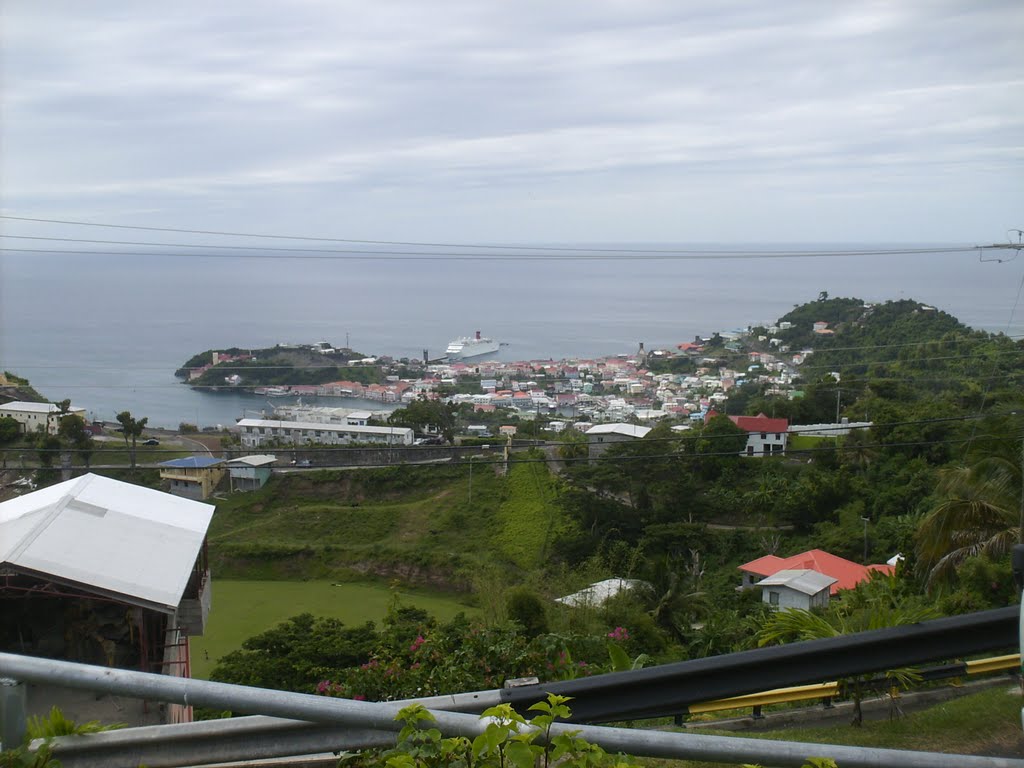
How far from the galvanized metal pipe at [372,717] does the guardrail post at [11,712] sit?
47 mm

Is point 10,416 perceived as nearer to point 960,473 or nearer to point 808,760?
point 960,473

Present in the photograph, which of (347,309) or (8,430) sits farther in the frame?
(347,309)

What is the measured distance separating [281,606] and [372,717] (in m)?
14.6

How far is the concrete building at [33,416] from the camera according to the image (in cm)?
1203

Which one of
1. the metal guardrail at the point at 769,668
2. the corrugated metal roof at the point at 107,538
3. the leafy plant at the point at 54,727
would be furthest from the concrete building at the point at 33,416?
the metal guardrail at the point at 769,668

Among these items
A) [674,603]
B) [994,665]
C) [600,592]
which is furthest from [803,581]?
[994,665]

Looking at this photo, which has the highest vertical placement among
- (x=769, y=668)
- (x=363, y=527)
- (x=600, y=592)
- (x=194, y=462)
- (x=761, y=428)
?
(x=769, y=668)

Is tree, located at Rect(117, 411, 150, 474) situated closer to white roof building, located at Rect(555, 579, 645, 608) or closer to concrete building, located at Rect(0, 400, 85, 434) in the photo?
concrete building, located at Rect(0, 400, 85, 434)

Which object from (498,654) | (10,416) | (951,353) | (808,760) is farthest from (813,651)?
(951,353)

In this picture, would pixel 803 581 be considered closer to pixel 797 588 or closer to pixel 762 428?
pixel 797 588

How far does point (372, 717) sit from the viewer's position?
129 centimetres

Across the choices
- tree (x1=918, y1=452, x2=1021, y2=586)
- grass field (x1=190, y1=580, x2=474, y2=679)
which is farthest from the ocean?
grass field (x1=190, y1=580, x2=474, y2=679)

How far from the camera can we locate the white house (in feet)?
37.7

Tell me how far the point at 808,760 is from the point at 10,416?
42.8ft
